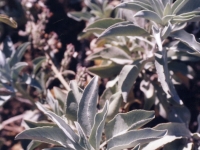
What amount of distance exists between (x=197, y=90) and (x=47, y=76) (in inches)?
42.0

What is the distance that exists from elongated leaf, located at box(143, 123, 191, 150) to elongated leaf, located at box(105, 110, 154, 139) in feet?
0.39

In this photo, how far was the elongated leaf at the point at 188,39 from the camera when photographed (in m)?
1.55

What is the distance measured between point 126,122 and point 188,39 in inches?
20.0

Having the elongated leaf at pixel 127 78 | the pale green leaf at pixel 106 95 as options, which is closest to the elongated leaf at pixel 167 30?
the elongated leaf at pixel 127 78

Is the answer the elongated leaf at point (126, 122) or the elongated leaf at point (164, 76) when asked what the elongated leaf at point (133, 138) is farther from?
the elongated leaf at point (164, 76)

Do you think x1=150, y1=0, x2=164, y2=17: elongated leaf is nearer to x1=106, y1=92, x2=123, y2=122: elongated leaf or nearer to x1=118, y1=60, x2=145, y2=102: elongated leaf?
x1=118, y1=60, x2=145, y2=102: elongated leaf

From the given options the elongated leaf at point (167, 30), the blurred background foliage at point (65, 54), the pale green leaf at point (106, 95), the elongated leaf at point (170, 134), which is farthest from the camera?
the blurred background foliage at point (65, 54)

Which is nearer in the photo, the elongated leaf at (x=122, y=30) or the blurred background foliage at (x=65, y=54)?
the elongated leaf at (x=122, y=30)

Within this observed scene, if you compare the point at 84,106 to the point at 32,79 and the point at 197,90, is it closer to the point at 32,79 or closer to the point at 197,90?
the point at 32,79

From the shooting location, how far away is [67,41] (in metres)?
2.58

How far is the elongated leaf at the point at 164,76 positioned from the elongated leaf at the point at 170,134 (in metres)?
0.14

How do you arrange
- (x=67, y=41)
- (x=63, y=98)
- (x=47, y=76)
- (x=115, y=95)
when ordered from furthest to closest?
(x=67, y=41)
(x=47, y=76)
(x=63, y=98)
(x=115, y=95)

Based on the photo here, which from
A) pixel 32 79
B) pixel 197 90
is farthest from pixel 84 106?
pixel 197 90

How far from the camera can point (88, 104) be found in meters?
1.55
